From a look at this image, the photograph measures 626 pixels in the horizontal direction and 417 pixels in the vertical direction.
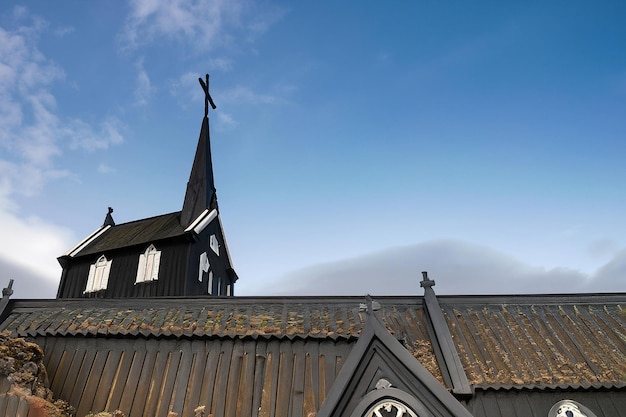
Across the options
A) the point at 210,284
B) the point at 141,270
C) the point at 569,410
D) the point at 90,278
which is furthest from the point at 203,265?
the point at 569,410

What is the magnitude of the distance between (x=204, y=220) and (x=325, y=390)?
1737 centimetres

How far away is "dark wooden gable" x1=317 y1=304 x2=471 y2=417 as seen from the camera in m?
6.22

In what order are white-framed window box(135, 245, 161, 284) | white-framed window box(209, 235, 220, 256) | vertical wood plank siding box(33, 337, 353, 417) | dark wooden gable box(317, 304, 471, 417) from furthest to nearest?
white-framed window box(209, 235, 220, 256)
white-framed window box(135, 245, 161, 284)
vertical wood plank siding box(33, 337, 353, 417)
dark wooden gable box(317, 304, 471, 417)

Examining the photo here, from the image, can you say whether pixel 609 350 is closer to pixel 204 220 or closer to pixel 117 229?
pixel 204 220

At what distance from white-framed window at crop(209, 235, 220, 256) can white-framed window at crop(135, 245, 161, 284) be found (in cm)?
325

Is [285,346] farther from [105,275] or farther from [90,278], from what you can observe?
[90,278]

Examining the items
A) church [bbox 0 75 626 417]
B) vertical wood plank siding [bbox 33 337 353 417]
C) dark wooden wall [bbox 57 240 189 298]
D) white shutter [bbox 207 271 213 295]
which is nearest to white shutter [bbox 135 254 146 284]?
dark wooden wall [bbox 57 240 189 298]

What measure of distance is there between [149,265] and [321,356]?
1605 centimetres

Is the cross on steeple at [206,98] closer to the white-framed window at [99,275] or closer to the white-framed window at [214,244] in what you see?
the white-framed window at [214,244]

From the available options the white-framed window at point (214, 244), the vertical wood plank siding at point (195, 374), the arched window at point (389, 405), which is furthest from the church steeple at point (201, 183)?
the arched window at point (389, 405)

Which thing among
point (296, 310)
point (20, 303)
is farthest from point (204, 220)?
point (296, 310)

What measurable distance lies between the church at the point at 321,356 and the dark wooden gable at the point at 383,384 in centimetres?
2

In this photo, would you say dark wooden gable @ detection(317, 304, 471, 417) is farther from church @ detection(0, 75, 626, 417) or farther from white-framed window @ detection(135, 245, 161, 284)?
white-framed window @ detection(135, 245, 161, 284)

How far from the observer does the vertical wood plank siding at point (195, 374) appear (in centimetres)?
787
